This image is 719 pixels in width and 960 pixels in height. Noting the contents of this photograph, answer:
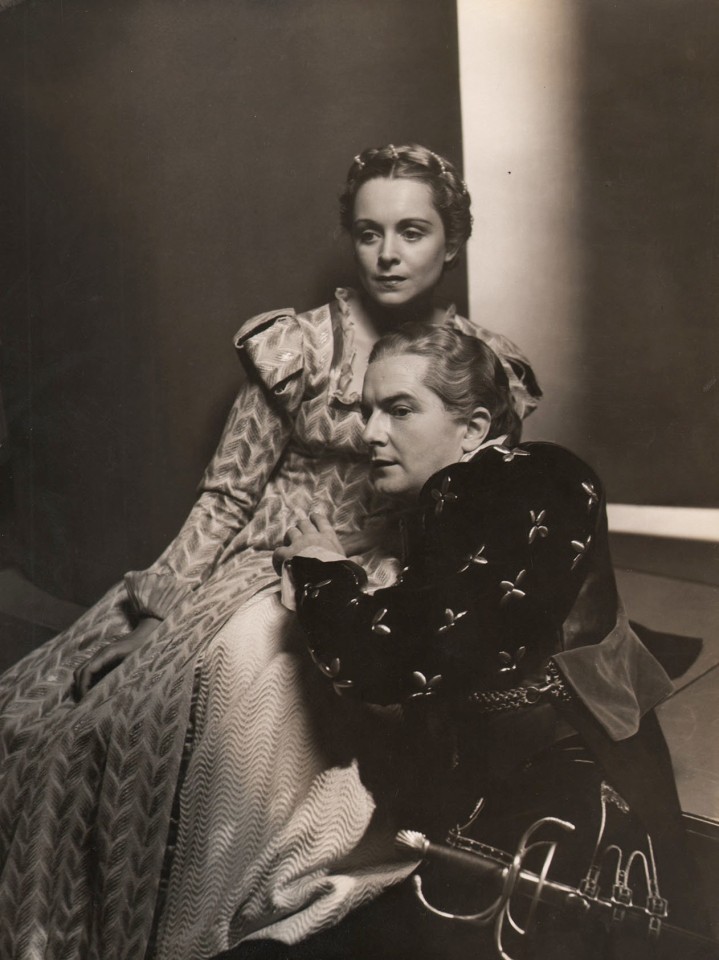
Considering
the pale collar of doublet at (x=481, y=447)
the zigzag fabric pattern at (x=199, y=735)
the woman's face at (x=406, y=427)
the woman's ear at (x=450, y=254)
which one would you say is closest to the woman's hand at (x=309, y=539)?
the zigzag fabric pattern at (x=199, y=735)

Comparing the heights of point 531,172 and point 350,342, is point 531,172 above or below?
above

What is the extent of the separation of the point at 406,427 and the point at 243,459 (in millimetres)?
382

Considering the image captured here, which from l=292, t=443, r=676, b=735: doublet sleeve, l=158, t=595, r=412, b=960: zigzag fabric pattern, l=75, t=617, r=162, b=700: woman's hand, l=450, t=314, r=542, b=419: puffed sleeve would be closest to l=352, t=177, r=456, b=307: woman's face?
l=450, t=314, r=542, b=419: puffed sleeve

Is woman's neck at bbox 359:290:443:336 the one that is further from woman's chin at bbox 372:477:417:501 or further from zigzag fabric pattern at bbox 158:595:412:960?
zigzag fabric pattern at bbox 158:595:412:960

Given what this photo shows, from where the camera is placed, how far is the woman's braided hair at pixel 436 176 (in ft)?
5.57

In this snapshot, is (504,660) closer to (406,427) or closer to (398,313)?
(406,427)

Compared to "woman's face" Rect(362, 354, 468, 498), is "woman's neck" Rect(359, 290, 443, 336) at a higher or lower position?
higher

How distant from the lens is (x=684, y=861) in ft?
4.91

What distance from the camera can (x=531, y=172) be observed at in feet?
5.49

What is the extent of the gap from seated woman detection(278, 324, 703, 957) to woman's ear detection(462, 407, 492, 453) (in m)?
0.02

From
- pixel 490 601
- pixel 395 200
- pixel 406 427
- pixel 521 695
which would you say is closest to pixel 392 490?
pixel 406 427

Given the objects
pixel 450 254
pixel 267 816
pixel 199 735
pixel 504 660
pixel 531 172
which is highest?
pixel 531 172

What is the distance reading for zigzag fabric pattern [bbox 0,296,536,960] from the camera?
1575mm

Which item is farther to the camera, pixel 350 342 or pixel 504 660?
pixel 350 342
